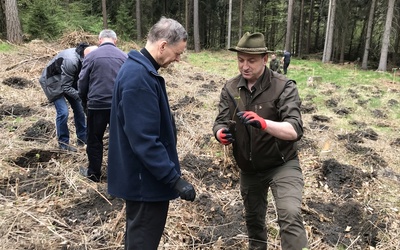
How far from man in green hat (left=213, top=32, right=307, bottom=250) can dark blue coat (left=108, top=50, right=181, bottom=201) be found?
2.17 feet

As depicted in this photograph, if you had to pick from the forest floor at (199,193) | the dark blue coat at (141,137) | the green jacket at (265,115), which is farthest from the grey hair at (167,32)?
the forest floor at (199,193)

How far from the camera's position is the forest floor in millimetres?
3449

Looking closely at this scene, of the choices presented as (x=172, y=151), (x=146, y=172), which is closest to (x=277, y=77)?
(x=172, y=151)

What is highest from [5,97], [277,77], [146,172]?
[277,77]

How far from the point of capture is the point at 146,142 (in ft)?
6.70

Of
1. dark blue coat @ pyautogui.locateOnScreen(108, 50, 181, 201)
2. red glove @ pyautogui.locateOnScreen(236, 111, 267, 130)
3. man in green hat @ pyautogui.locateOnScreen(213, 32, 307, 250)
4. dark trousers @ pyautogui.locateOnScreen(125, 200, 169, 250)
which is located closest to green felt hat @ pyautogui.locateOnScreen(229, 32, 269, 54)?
man in green hat @ pyautogui.locateOnScreen(213, 32, 307, 250)

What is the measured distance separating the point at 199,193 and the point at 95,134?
1613 millimetres

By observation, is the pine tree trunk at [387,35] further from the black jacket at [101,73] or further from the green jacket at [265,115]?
the green jacket at [265,115]

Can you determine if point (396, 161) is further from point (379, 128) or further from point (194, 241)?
point (194, 241)

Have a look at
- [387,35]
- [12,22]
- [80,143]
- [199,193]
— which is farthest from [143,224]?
[387,35]

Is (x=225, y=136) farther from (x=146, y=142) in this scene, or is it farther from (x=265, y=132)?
(x=146, y=142)

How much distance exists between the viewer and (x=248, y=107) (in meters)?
2.83

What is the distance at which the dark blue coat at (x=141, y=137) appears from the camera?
2037 millimetres

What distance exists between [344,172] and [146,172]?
159 inches
